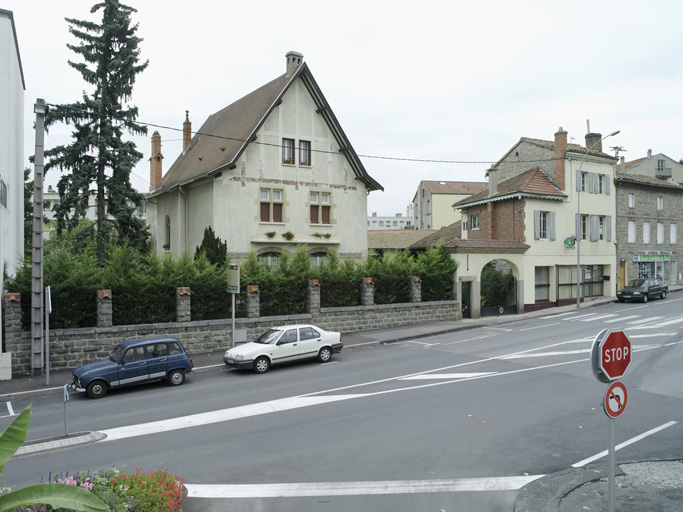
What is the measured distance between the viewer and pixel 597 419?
10.4 meters

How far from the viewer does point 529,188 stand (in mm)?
31938

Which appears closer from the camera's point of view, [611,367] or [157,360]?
[611,367]

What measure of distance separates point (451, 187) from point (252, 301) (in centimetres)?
5268

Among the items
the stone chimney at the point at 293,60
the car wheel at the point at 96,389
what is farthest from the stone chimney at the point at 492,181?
the car wheel at the point at 96,389

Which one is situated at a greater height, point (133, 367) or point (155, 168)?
point (155, 168)

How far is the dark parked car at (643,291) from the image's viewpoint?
32.7 meters

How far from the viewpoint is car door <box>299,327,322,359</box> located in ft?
56.6

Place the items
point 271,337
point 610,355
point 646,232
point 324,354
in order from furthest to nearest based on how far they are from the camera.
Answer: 1. point 646,232
2. point 324,354
3. point 271,337
4. point 610,355

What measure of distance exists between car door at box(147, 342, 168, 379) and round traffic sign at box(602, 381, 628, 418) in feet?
41.0

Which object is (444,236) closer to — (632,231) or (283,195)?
(632,231)

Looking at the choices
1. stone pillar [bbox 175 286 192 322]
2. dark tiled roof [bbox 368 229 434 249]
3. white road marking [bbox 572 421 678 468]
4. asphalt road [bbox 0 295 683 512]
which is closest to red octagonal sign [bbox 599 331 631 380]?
asphalt road [bbox 0 295 683 512]

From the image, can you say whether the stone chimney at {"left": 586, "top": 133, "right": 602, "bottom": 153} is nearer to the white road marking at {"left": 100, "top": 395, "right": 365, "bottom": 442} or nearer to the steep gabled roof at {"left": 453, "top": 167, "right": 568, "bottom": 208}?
the steep gabled roof at {"left": 453, "top": 167, "right": 568, "bottom": 208}

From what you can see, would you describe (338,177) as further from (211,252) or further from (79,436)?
(79,436)

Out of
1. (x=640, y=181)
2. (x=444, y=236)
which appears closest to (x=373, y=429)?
(x=444, y=236)
